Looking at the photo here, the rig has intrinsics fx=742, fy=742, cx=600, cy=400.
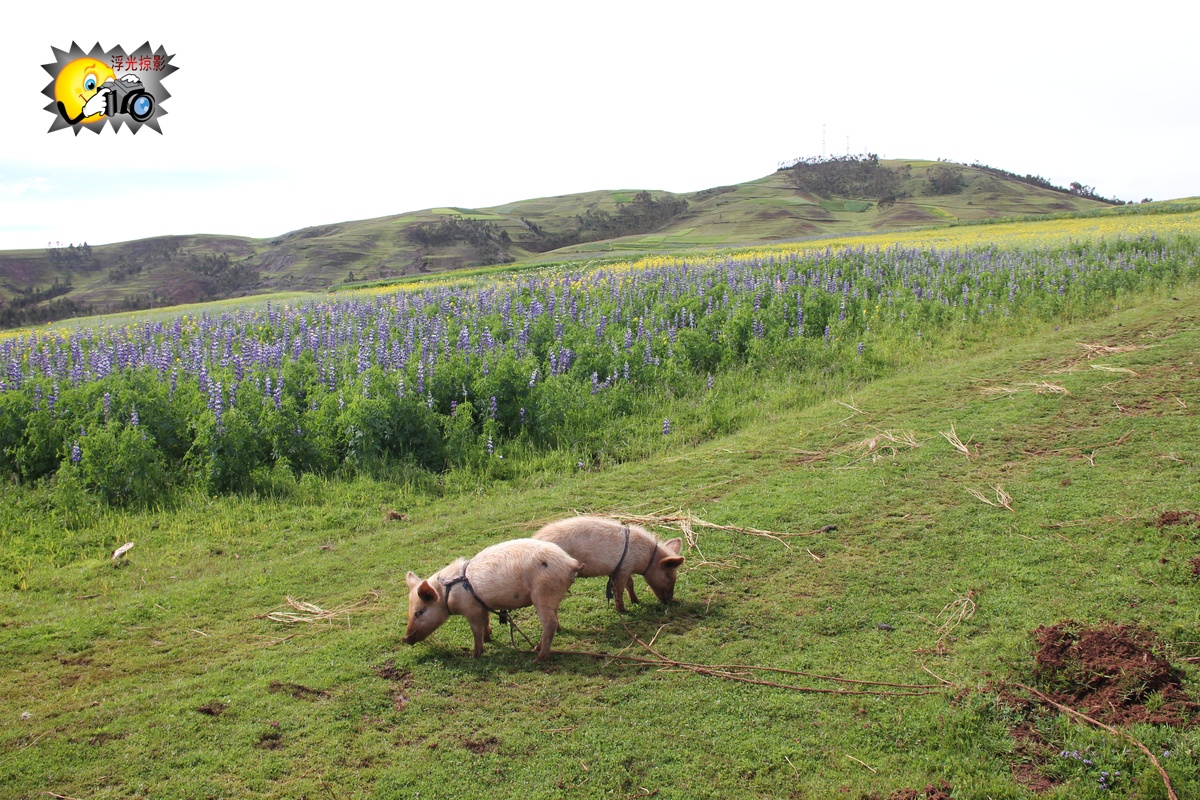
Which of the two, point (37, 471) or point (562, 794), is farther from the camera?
point (37, 471)

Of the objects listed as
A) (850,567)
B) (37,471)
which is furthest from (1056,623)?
(37,471)

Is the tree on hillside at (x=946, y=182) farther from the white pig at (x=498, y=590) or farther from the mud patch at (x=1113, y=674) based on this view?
the white pig at (x=498, y=590)

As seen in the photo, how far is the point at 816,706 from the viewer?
4.50 meters

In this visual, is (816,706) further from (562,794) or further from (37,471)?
(37,471)

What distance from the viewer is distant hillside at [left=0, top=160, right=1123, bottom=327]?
6744 centimetres

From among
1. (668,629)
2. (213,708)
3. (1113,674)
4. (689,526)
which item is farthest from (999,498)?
(213,708)

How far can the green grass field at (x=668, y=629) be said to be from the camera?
4.04 metres

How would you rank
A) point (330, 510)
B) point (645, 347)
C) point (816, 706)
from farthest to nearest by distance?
point (645, 347) < point (330, 510) < point (816, 706)

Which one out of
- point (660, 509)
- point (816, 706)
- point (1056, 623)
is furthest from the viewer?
point (660, 509)

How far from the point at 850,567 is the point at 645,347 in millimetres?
8675

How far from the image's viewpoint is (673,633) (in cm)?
556

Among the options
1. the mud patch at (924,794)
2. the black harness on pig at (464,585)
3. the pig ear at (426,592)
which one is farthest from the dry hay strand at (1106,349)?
the pig ear at (426,592)

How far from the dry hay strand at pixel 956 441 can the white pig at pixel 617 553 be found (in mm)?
4922

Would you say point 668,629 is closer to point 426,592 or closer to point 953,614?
point 426,592
